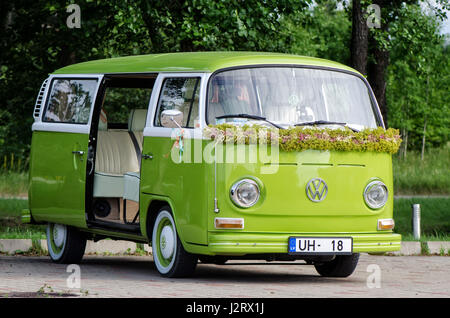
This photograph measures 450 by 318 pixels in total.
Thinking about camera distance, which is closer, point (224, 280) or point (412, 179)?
point (224, 280)

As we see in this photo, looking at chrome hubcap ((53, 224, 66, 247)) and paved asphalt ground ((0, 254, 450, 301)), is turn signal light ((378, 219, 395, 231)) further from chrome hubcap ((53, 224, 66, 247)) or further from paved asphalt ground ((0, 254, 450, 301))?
chrome hubcap ((53, 224, 66, 247))

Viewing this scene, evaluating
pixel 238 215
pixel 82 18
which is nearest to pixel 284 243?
pixel 238 215

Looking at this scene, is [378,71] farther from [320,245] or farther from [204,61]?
[320,245]

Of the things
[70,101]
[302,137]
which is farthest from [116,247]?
[302,137]

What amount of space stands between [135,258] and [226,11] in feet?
18.5

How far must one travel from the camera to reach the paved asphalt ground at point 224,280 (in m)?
8.76

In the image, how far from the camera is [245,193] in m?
9.56

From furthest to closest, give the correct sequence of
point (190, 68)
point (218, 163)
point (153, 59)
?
1. point (153, 59)
2. point (190, 68)
3. point (218, 163)

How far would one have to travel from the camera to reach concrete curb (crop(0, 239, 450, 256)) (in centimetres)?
1386

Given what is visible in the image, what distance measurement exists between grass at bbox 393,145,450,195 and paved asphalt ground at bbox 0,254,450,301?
48.1ft

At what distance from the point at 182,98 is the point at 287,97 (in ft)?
3.68

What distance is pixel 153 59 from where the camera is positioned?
11102mm

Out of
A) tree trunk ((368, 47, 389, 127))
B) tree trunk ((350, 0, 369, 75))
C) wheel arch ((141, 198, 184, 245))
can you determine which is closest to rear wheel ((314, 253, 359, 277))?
wheel arch ((141, 198, 184, 245))
